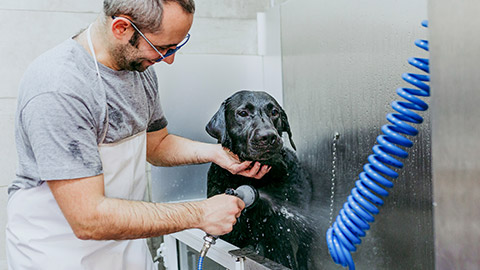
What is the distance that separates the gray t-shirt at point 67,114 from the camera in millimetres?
1106

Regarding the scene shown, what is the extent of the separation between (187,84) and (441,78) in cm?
176

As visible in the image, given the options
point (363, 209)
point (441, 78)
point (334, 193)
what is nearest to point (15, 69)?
point (334, 193)

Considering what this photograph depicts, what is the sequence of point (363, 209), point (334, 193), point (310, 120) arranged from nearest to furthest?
1. point (363, 209)
2. point (334, 193)
3. point (310, 120)

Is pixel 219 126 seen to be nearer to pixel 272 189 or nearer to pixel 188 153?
pixel 188 153

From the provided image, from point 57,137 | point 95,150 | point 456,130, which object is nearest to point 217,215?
point 95,150

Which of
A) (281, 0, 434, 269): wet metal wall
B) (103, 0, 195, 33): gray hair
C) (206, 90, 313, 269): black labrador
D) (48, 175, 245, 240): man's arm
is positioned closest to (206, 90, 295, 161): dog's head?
(206, 90, 313, 269): black labrador

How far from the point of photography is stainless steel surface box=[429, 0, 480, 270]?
18.2 inches

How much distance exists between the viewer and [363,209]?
101 centimetres

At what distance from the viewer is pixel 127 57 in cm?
129

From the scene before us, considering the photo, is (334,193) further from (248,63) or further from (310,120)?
(248,63)

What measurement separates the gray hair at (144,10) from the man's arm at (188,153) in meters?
0.59

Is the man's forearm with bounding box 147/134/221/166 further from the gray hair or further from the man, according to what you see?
the gray hair

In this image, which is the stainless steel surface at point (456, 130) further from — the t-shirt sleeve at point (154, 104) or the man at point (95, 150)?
the t-shirt sleeve at point (154, 104)

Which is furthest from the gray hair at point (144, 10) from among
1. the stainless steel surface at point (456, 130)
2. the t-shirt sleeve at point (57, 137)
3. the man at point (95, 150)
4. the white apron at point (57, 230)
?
the stainless steel surface at point (456, 130)
